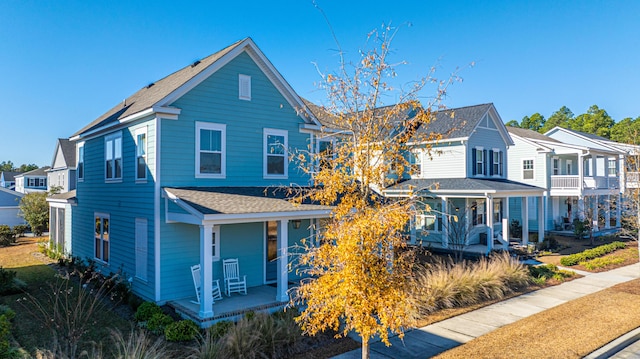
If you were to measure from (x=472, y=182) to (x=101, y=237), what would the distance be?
703 inches

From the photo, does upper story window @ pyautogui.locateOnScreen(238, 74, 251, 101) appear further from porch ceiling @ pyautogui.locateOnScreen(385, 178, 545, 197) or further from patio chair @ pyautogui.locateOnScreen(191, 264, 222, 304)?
porch ceiling @ pyautogui.locateOnScreen(385, 178, 545, 197)

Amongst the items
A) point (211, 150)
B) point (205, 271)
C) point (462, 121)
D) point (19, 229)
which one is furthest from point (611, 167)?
point (19, 229)

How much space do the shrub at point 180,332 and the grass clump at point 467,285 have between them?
5612 mm

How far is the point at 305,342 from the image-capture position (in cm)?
838

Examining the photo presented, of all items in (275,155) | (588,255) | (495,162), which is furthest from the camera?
(495,162)

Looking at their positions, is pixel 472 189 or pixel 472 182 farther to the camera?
pixel 472 182

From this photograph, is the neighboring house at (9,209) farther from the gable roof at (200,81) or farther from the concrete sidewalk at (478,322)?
the concrete sidewalk at (478,322)

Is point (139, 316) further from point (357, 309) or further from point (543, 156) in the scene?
point (543, 156)

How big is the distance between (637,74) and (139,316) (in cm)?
2889

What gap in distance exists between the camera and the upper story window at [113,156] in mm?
14156

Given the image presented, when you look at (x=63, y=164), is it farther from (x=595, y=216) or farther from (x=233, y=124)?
(x=595, y=216)

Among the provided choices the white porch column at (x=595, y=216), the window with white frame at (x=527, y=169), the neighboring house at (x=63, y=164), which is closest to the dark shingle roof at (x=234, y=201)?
the window with white frame at (x=527, y=169)

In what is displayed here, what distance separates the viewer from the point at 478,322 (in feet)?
32.9

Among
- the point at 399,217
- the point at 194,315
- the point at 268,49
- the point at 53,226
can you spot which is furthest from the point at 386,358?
the point at 53,226
